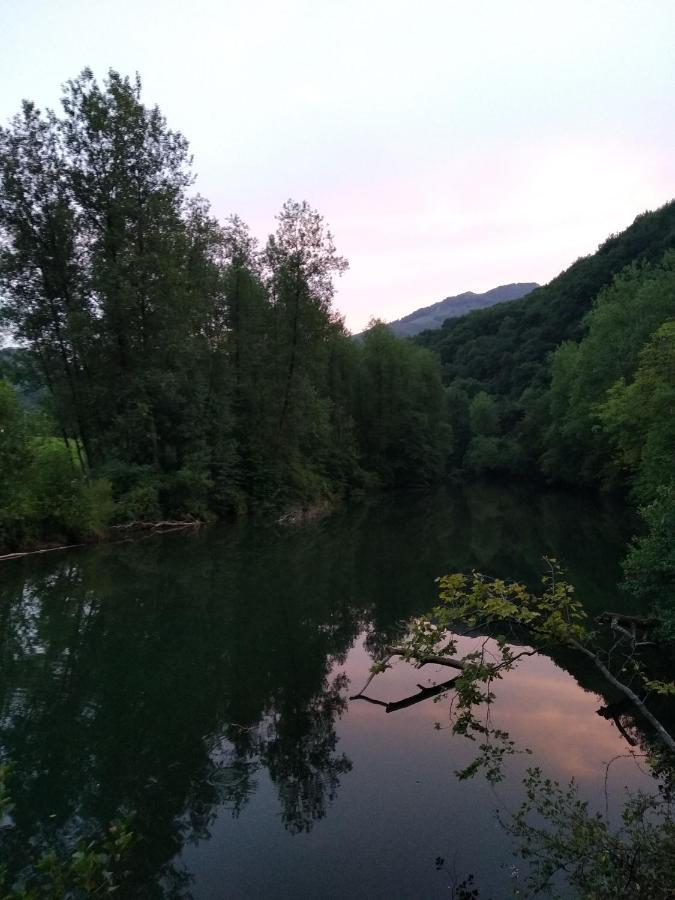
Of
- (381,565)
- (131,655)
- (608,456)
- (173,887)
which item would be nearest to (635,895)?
(173,887)

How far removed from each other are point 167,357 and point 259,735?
866 inches

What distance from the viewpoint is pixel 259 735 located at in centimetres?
812

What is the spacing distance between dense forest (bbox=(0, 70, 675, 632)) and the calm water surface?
4716 mm

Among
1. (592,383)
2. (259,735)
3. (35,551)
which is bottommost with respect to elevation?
(592,383)

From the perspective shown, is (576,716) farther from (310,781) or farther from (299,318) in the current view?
(299,318)

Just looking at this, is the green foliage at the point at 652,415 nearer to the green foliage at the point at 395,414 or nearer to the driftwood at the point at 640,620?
the driftwood at the point at 640,620

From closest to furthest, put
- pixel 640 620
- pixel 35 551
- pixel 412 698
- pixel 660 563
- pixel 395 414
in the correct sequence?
pixel 412 698
pixel 660 563
pixel 640 620
pixel 35 551
pixel 395 414

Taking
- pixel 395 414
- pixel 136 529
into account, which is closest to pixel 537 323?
pixel 395 414

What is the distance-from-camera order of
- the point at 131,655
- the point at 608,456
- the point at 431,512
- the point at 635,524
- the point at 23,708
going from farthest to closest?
the point at 608,456
the point at 431,512
the point at 635,524
the point at 131,655
the point at 23,708

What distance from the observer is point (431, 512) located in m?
37.4

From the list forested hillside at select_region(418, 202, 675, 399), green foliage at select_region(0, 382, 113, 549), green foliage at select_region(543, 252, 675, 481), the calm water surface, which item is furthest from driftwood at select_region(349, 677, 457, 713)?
forested hillside at select_region(418, 202, 675, 399)

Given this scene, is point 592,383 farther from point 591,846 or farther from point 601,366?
point 591,846

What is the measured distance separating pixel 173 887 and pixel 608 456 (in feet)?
143

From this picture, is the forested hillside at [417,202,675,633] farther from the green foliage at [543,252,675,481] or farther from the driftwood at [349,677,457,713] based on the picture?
the driftwood at [349,677,457,713]
